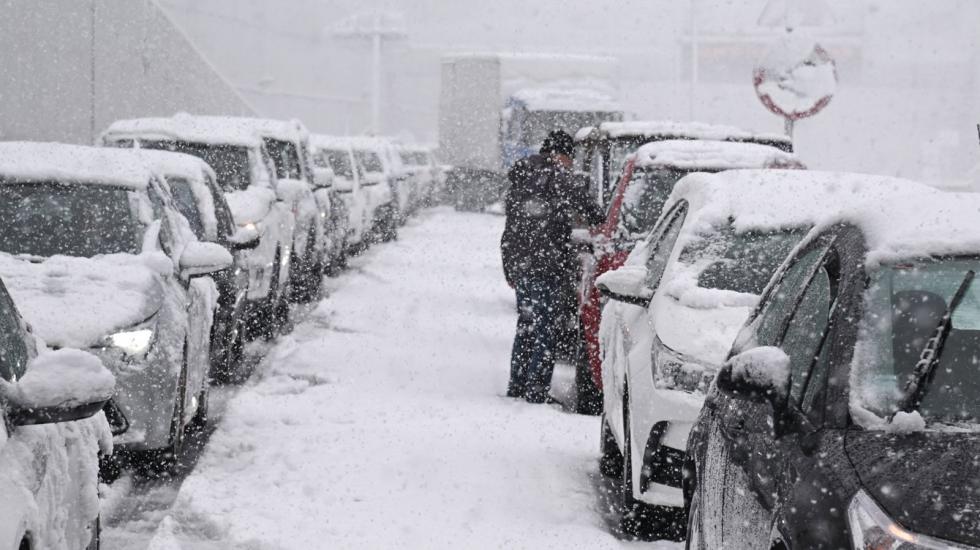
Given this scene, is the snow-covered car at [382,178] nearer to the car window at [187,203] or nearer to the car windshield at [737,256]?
the car window at [187,203]

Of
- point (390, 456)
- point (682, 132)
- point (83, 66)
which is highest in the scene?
point (83, 66)

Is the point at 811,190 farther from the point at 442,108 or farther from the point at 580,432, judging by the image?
the point at 442,108

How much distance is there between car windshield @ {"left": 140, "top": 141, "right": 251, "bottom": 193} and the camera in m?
14.5

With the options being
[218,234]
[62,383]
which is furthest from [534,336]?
[62,383]

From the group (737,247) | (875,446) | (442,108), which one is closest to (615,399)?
(737,247)

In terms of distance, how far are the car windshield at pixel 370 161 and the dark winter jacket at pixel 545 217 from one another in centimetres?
1958

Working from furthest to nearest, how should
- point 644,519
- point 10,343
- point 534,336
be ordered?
1. point 534,336
2. point 644,519
3. point 10,343

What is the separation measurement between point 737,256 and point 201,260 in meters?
2.96

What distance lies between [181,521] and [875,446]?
417cm

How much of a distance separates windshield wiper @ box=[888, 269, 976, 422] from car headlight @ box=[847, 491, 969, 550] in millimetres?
494

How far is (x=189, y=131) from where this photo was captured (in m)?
14.8

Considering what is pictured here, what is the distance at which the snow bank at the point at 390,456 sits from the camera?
22.6 feet

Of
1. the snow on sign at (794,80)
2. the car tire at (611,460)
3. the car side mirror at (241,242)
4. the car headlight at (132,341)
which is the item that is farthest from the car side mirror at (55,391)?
the snow on sign at (794,80)

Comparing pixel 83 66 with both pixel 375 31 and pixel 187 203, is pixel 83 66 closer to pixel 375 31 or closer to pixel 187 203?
pixel 187 203
